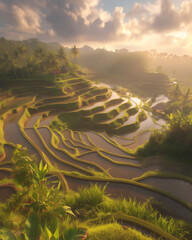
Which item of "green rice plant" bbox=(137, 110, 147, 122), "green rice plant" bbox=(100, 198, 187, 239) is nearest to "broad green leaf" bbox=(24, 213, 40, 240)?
"green rice plant" bbox=(100, 198, 187, 239)

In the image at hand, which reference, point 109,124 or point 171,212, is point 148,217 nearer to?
point 171,212

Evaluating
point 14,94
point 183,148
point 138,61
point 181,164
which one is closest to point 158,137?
point 183,148

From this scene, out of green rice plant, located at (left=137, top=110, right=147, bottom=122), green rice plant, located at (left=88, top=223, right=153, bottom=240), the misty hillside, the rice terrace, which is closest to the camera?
green rice plant, located at (left=88, top=223, right=153, bottom=240)

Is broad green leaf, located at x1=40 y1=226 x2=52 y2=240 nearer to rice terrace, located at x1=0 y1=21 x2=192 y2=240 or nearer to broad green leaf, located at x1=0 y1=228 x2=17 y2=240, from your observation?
rice terrace, located at x1=0 y1=21 x2=192 y2=240

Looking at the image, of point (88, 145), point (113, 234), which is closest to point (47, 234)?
point (113, 234)

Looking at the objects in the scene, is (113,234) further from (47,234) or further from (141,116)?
(141,116)

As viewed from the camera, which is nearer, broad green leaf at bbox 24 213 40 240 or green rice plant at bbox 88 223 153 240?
broad green leaf at bbox 24 213 40 240
